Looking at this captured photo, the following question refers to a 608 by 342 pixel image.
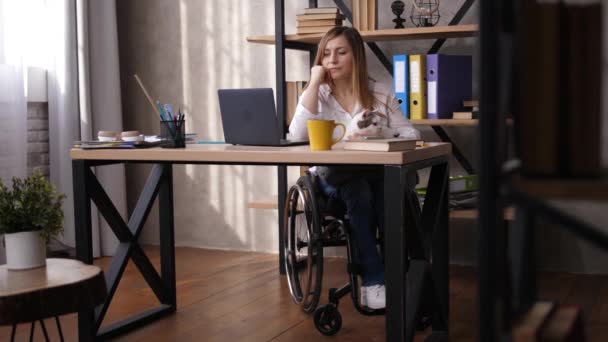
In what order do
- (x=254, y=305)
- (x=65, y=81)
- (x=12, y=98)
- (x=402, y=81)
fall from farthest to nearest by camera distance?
1. (x=65, y=81)
2. (x=12, y=98)
3. (x=402, y=81)
4. (x=254, y=305)

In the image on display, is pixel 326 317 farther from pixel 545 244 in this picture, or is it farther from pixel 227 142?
pixel 545 244

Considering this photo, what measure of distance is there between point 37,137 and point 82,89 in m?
0.34

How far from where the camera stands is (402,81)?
3.41m

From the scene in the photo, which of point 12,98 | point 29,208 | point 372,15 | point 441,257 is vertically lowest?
point 441,257

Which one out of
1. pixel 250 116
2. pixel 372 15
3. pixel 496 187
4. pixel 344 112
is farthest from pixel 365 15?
pixel 496 187

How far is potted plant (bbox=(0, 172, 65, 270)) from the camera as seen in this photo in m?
2.13

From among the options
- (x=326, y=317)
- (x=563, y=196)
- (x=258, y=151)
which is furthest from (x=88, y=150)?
(x=563, y=196)

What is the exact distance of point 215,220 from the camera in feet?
14.1

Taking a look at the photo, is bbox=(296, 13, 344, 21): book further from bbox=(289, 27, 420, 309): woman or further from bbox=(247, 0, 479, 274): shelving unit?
bbox=(289, 27, 420, 309): woman

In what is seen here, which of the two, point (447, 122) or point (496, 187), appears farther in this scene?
point (447, 122)

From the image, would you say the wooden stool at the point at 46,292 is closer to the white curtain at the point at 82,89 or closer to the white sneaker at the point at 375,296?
the white sneaker at the point at 375,296

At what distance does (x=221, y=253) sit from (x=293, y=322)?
1.47 metres

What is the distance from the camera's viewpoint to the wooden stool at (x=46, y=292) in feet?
6.01

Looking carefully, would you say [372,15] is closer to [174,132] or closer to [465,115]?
[465,115]
